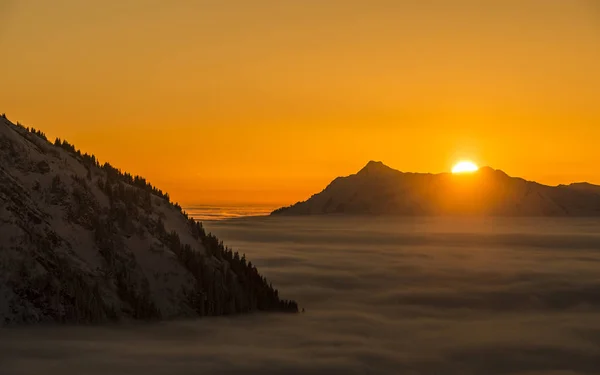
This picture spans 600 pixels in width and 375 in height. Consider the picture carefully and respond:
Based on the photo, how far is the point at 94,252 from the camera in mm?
15461

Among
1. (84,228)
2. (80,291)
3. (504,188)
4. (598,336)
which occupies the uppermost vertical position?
(504,188)

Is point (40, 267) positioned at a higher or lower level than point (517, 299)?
higher

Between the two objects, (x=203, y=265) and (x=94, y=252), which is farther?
(x=203, y=265)

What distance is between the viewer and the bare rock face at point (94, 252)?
1388 cm

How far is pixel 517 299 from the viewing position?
2233 cm

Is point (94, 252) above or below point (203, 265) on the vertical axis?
above

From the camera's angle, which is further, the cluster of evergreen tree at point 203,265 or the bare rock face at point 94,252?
the cluster of evergreen tree at point 203,265

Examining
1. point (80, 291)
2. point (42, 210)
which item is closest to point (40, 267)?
point (80, 291)

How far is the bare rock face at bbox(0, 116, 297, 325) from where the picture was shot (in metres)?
13.9

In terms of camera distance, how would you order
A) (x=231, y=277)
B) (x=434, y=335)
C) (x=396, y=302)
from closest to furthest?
(x=434, y=335) < (x=231, y=277) < (x=396, y=302)

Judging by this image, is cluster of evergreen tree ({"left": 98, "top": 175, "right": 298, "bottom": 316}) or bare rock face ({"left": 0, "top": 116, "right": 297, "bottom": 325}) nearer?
bare rock face ({"left": 0, "top": 116, "right": 297, "bottom": 325})

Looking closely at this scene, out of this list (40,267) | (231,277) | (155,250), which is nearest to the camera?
(40,267)

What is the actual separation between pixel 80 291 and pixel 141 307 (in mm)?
1445

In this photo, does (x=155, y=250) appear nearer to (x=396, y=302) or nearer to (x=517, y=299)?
(x=396, y=302)
